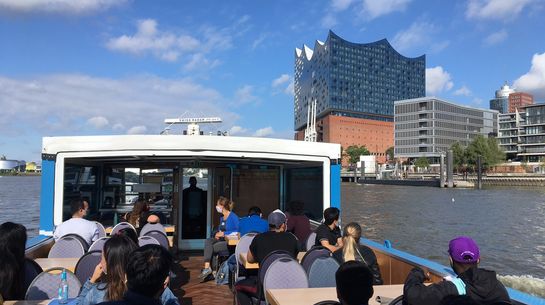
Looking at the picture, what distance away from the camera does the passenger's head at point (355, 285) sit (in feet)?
8.77

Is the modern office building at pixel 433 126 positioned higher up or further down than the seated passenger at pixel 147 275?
higher up

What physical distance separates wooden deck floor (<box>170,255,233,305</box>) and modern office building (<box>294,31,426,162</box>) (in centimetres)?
14763

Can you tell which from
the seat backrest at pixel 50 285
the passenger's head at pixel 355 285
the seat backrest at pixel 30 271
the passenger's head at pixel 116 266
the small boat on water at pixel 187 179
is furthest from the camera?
the small boat on water at pixel 187 179

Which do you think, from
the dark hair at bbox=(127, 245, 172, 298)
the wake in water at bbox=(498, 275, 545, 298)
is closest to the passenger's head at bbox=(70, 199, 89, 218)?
the dark hair at bbox=(127, 245, 172, 298)

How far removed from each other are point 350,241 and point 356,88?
172543 mm

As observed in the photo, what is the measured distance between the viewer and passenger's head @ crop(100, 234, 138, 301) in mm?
2850

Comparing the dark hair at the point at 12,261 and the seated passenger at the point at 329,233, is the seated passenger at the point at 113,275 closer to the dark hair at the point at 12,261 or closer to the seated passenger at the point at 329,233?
the dark hair at the point at 12,261

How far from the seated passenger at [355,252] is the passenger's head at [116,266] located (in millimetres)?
2334

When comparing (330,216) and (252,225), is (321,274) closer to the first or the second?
(330,216)

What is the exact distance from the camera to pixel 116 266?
2.89 m

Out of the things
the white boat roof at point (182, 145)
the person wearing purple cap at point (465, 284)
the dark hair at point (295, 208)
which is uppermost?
the white boat roof at point (182, 145)

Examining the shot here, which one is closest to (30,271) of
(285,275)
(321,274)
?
(285,275)

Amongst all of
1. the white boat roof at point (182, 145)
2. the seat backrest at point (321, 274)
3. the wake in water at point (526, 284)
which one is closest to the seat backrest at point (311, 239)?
the white boat roof at point (182, 145)

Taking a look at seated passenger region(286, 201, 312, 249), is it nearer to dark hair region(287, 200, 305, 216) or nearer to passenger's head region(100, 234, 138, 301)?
dark hair region(287, 200, 305, 216)
